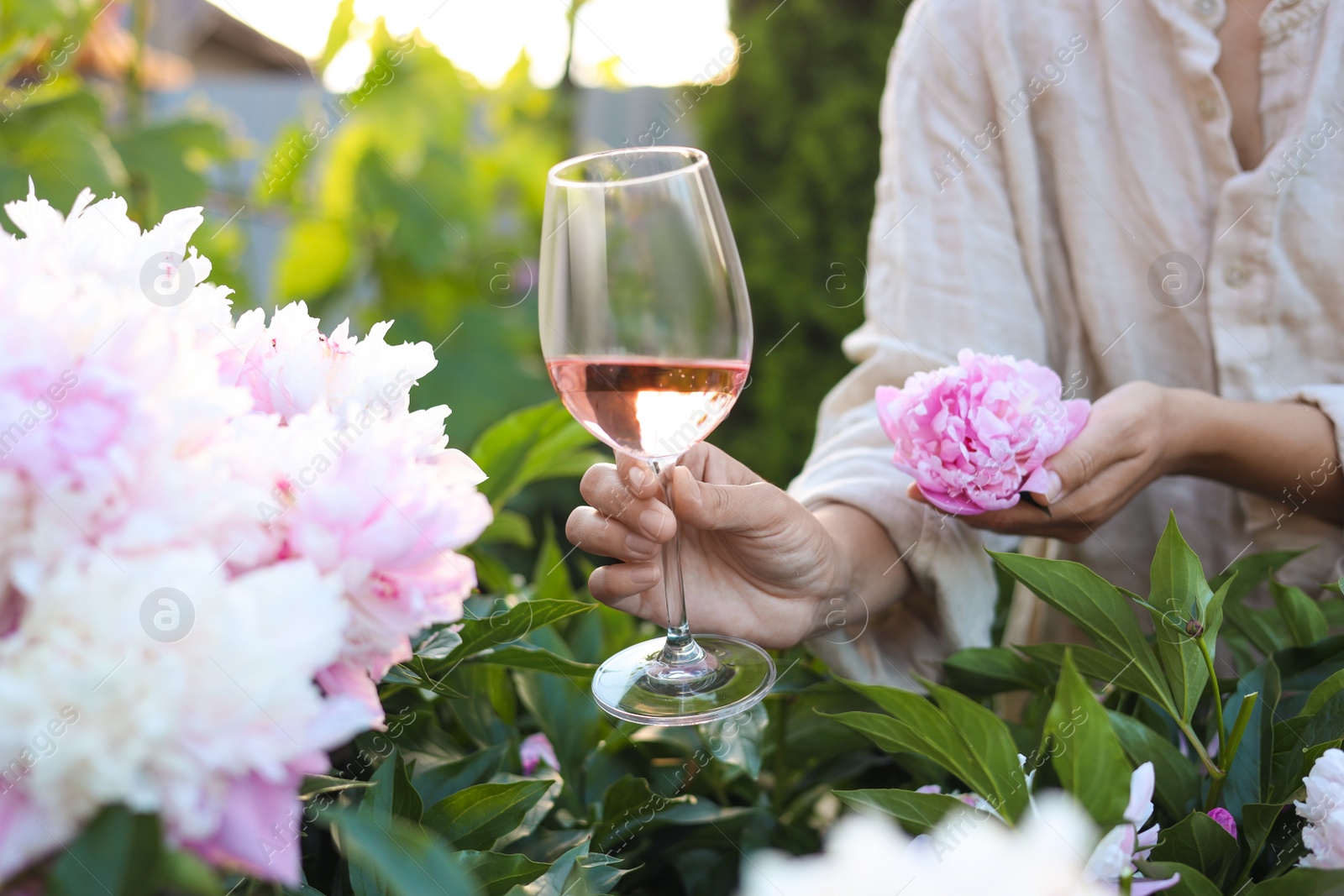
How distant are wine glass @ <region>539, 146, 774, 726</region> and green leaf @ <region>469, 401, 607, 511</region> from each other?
0.83ft

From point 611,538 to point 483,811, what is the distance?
0.24 metres

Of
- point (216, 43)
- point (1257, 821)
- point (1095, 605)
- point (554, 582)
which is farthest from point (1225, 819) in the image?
point (216, 43)

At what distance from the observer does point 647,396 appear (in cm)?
70

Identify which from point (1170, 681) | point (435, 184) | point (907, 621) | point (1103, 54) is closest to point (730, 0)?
point (435, 184)

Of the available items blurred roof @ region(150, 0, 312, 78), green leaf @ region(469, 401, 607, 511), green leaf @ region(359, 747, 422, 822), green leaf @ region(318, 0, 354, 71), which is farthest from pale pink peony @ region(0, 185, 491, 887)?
blurred roof @ region(150, 0, 312, 78)

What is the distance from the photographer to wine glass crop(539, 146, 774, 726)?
0.69 m

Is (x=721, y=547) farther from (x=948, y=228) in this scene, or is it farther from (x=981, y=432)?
(x=948, y=228)

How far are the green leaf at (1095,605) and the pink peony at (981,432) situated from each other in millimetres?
190

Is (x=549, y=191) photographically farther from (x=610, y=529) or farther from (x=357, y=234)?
(x=357, y=234)

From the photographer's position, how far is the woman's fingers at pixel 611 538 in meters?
0.74

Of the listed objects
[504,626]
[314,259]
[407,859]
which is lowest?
[314,259]

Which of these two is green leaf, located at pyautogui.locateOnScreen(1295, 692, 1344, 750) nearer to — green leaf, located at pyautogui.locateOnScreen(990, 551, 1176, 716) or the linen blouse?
green leaf, located at pyautogui.locateOnScreen(990, 551, 1176, 716)

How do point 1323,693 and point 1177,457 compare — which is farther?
point 1177,457

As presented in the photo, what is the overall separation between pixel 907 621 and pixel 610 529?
0.41 metres
